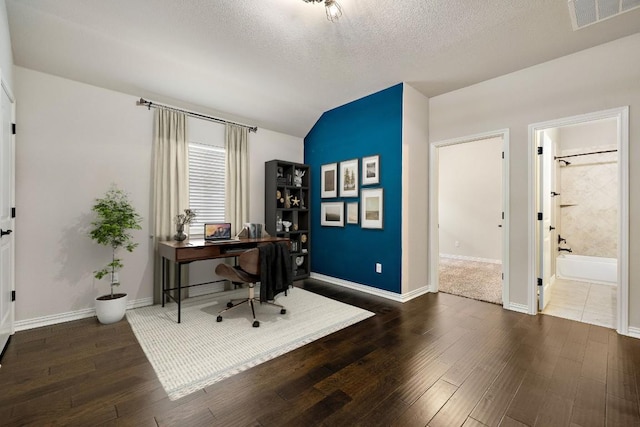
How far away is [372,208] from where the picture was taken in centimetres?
404

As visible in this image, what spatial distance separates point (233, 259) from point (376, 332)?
2.40m

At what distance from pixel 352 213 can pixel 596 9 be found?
3180mm

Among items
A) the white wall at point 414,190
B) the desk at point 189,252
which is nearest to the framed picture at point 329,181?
the white wall at point 414,190

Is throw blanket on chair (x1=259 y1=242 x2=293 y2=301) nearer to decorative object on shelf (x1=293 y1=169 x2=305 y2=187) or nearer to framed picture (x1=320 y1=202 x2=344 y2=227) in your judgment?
framed picture (x1=320 y1=202 x2=344 y2=227)

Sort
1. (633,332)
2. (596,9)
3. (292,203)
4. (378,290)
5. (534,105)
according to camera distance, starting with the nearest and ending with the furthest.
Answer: (596,9), (633,332), (534,105), (378,290), (292,203)

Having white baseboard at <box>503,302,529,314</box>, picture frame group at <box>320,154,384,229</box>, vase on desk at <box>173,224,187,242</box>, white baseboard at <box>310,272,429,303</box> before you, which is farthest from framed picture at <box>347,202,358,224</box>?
vase on desk at <box>173,224,187,242</box>

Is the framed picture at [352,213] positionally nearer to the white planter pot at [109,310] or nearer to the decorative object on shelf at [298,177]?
the decorative object on shelf at [298,177]

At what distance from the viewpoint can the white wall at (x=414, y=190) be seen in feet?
12.1

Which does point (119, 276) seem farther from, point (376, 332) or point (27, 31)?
point (376, 332)

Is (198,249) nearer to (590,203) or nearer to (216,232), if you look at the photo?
(216,232)

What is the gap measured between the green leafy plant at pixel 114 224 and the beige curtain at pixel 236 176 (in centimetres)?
123

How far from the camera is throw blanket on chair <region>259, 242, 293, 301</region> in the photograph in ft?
9.68

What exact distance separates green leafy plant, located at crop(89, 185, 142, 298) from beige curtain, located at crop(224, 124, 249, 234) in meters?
1.23

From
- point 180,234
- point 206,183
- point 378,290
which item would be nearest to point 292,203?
point 206,183
